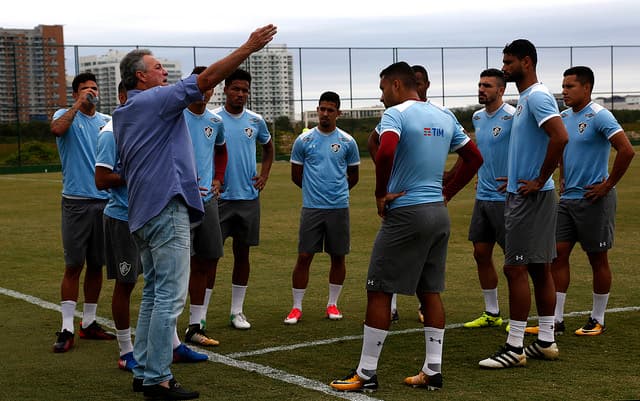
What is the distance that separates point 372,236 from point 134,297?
626cm

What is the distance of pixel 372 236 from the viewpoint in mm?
15961

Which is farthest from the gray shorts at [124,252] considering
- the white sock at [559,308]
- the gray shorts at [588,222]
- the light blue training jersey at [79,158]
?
the gray shorts at [588,222]

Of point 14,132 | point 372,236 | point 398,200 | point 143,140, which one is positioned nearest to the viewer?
point 143,140

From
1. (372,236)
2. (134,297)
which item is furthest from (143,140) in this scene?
(372,236)

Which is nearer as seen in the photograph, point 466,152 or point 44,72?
point 466,152

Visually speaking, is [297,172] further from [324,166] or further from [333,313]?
[333,313]

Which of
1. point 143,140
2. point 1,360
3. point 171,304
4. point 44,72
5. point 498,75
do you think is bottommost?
point 1,360

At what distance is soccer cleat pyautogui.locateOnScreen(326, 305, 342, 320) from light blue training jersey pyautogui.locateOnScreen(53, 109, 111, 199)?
2.41 metres

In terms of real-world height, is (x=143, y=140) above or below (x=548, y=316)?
above

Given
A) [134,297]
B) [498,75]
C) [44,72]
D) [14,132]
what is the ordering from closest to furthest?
[498,75] → [134,297] → [14,132] → [44,72]

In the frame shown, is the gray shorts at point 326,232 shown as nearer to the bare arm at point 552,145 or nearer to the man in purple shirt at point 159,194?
the bare arm at point 552,145

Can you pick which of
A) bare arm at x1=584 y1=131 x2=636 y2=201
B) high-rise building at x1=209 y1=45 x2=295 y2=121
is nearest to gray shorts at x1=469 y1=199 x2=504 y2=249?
bare arm at x1=584 y1=131 x2=636 y2=201

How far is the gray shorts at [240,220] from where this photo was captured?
8.95m

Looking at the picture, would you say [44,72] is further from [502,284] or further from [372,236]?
[502,284]
